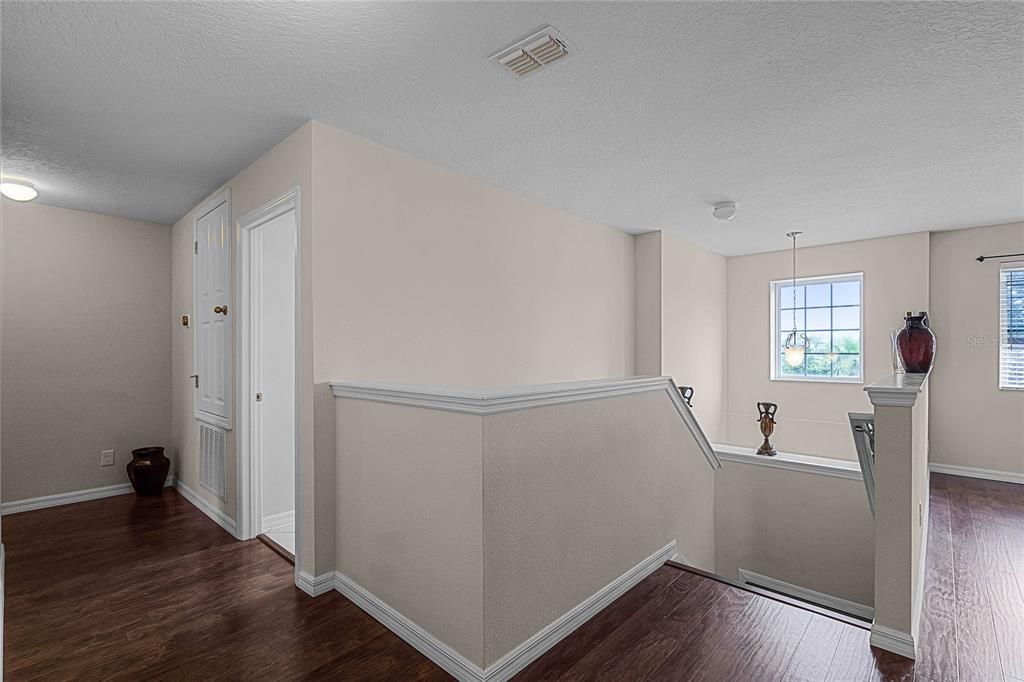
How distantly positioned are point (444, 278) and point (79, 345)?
3.33m

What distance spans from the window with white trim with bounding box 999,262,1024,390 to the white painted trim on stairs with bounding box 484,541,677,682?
4.52 metres

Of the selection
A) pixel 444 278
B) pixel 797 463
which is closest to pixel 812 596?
pixel 797 463

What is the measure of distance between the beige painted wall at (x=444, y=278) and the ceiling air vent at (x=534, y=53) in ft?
3.77

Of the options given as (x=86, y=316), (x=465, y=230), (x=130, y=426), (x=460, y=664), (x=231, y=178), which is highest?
(x=231, y=178)

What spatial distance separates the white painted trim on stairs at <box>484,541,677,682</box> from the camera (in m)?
1.96

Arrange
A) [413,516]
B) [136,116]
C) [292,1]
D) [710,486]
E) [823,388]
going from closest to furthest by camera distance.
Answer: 1. [292,1]
2. [413,516]
3. [136,116]
4. [710,486]
5. [823,388]

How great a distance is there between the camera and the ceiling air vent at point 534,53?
6.57 ft

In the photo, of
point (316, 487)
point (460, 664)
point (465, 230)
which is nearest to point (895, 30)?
point (465, 230)

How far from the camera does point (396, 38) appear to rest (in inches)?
78.8

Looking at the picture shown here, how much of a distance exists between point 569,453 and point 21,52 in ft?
9.24

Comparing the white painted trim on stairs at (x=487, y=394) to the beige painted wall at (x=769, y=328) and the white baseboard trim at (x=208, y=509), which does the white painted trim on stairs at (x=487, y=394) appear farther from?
the beige painted wall at (x=769, y=328)

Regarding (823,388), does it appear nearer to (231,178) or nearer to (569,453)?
(569,453)

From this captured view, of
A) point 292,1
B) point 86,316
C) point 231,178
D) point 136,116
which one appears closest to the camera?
point 292,1

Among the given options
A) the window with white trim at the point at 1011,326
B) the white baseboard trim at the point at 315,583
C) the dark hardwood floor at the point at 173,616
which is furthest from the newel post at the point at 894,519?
the window with white trim at the point at 1011,326
